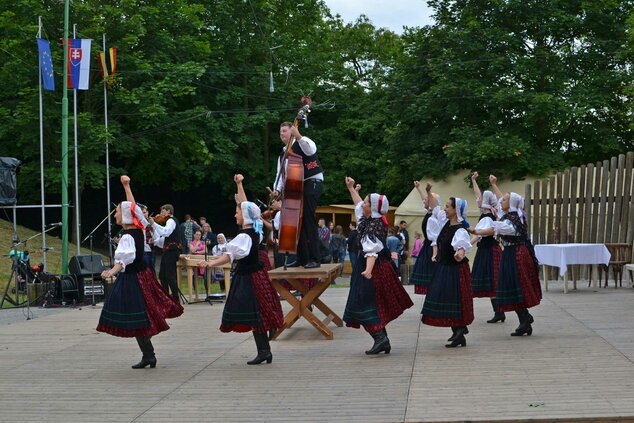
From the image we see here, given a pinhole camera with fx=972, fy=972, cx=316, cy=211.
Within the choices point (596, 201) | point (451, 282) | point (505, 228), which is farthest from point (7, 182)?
point (596, 201)

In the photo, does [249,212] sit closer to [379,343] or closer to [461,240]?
[379,343]

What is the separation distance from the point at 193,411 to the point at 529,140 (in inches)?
970

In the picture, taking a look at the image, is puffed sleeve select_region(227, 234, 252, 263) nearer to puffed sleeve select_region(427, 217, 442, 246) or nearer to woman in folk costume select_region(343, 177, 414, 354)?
woman in folk costume select_region(343, 177, 414, 354)

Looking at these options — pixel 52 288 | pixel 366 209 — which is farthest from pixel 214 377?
pixel 52 288

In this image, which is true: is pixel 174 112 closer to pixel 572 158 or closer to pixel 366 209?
pixel 572 158

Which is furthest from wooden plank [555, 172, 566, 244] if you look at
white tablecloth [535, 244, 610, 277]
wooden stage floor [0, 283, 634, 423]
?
wooden stage floor [0, 283, 634, 423]

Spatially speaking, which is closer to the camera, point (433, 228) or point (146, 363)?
point (146, 363)

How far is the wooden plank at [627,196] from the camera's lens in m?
18.3

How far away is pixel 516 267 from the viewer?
37.2 ft

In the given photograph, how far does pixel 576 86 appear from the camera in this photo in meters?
30.4

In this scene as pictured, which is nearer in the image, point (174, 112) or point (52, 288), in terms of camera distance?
point (52, 288)

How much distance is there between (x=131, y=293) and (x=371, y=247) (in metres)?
2.47

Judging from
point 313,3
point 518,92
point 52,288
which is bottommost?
Result: point 52,288

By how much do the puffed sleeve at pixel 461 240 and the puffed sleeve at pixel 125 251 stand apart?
328 centimetres
